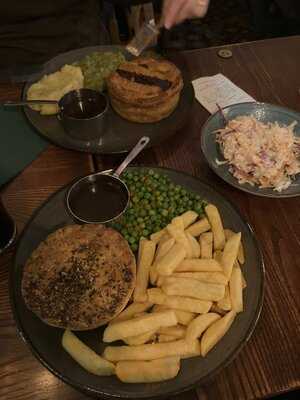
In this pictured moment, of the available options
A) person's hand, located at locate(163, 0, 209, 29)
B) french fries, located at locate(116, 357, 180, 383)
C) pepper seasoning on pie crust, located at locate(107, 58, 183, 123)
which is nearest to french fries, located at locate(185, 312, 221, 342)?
french fries, located at locate(116, 357, 180, 383)

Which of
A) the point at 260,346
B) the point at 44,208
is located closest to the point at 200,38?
the point at 44,208

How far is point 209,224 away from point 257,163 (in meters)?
0.53

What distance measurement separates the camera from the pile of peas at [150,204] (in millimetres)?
1828

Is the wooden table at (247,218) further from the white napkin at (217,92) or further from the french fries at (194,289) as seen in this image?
the french fries at (194,289)

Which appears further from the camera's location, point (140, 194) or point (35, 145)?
point (35, 145)

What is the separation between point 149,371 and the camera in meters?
1.33

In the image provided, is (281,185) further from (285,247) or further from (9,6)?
(9,6)

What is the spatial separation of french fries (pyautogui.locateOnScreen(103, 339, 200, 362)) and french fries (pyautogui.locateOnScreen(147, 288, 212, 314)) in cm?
12

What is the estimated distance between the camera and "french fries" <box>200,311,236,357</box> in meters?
1.40

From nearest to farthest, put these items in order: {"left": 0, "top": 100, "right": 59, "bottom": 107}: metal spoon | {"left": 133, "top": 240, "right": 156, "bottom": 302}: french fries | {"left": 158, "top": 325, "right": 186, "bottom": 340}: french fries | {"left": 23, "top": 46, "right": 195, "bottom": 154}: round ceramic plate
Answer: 1. {"left": 158, "top": 325, "right": 186, "bottom": 340}: french fries
2. {"left": 133, "top": 240, "right": 156, "bottom": 302}: french fries
3. {"left": 23, "top": 46, "right": 195, "bottom": 154}: round ceramic plate
4. {"left": 0, "top": 100, "right": 59, "bottom": 107}: metal spoon

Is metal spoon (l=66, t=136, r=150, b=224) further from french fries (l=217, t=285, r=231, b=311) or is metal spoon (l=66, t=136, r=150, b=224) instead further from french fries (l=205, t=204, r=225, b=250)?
french fries (l=217, t=285, r=231, b=311)

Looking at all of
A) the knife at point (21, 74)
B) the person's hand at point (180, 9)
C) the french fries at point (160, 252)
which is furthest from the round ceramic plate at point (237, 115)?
the knife at point (21, 74)

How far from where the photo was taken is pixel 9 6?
9.18ft

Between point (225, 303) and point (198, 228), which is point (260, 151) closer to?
point (198, 228)
